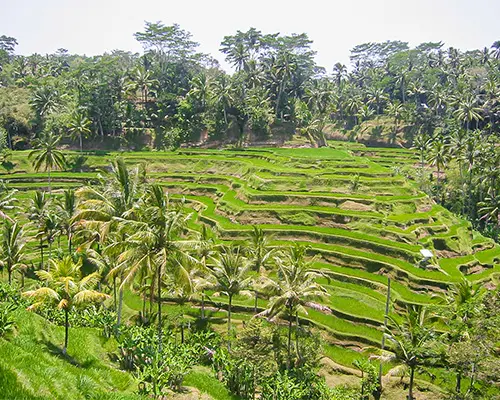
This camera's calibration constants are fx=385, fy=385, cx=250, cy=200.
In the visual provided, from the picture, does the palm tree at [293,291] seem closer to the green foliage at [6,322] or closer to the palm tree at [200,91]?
the green foliage at [6,322]

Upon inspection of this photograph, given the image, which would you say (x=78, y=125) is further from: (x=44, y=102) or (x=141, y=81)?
(x=141, y=81)

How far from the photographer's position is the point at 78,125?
5941 centimetres

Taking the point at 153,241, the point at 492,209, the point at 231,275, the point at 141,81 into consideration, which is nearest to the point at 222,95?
the point at 141,81

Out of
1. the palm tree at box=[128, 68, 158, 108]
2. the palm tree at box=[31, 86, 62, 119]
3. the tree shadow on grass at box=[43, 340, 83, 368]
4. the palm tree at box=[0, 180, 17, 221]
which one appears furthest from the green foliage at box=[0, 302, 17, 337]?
the palm tree at box=[128, 68, 158, 108]

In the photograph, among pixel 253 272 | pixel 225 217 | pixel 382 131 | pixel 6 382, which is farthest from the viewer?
pixel 382 131

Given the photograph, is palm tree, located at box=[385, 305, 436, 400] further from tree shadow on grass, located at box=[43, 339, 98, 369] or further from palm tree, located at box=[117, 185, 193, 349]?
tree shadow on grass, located at box=[43, 339, 98, 369]

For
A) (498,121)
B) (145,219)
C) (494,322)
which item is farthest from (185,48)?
(494,322)

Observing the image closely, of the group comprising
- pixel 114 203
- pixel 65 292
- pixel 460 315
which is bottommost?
pixel 460 315

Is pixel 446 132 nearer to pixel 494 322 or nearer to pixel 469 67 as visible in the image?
pixel 469 67

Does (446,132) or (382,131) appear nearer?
(446,132)

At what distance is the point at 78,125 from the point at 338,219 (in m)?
43.2

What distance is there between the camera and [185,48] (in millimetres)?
77625

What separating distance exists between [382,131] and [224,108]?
37.4 metres

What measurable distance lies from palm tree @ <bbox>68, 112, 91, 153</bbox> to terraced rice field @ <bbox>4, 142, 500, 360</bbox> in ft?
15.7
